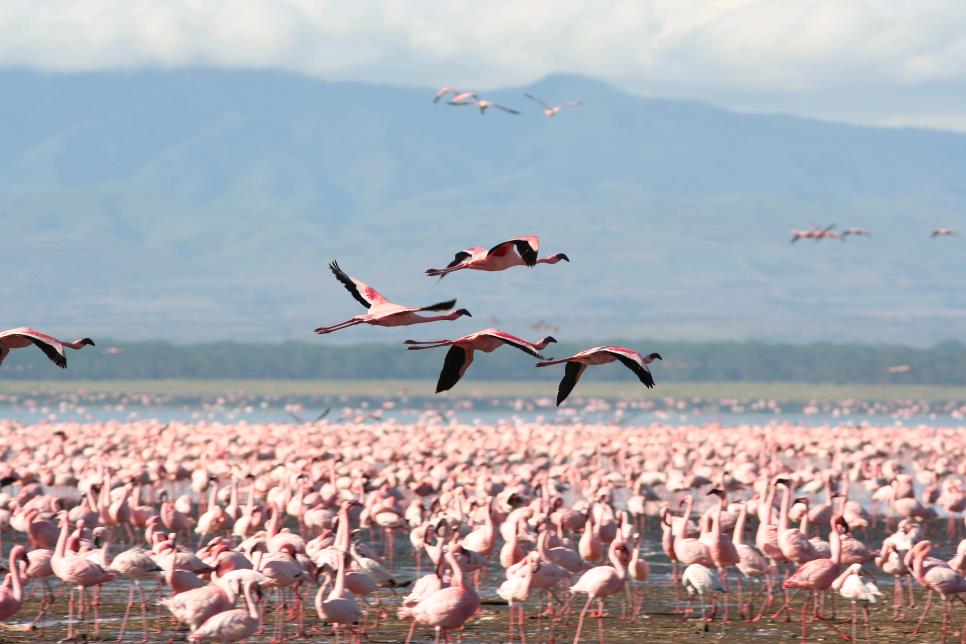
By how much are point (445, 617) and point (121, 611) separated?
5.20 m

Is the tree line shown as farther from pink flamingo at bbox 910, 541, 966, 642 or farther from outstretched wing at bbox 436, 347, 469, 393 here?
outstretched wing at bbox 436, 347, 469, 393

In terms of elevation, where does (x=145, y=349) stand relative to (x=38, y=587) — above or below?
above

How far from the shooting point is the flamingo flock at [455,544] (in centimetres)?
1702

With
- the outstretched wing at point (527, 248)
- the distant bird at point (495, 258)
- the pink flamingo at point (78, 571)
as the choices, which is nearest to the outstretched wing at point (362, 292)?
the distant bird at point (495, 258)

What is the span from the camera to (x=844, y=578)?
17.8m

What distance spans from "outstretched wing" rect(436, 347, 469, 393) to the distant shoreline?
9898cm

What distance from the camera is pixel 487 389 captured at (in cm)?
12825

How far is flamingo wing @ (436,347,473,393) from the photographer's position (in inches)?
496

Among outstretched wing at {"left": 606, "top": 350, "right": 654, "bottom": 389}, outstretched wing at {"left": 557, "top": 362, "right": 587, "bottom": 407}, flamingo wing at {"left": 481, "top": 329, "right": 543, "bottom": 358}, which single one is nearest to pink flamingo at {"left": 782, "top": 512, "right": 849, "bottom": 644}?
outstretched wing at {"left": 557, "top": 362, "right": 587, "bottom": 407}

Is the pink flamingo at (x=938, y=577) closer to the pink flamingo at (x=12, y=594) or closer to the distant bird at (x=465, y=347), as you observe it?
the distant bird at (x=465, y=347)

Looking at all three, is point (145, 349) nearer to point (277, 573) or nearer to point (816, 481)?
point (816, 481)

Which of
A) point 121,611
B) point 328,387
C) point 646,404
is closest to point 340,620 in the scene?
point 121,611

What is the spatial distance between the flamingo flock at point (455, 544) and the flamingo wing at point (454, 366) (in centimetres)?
331

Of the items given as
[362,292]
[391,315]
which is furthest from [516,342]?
[362,292]
